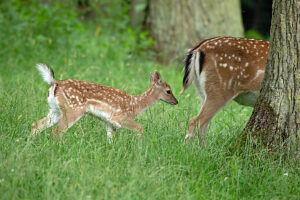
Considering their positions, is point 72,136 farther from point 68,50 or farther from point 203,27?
point 203,27

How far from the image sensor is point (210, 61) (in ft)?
18.9

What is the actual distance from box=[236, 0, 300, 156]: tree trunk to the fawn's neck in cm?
147

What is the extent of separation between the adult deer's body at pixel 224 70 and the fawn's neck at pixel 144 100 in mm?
508

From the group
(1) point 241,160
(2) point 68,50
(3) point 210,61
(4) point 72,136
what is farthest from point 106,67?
(1) point 241,160

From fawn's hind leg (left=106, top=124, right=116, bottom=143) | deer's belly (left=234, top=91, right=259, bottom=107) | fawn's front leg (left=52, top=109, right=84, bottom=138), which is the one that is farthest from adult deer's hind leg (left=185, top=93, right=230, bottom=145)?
fawn's front leg (left=52, top=109, right=84, bottom=138)

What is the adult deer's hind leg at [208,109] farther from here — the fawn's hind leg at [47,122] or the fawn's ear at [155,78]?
the fawn's hind leg at [47,122]

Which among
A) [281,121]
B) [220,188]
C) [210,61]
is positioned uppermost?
[210,61]

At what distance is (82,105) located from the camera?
5.46m

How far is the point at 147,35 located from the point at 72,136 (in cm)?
597

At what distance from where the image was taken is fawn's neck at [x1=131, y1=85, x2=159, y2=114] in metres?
5.96

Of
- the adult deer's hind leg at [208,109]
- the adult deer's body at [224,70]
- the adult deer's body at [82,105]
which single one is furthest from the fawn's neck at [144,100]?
the adult deer's hind leg at [208,109]

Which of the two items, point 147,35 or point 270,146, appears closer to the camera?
point 270,146

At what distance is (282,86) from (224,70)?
3.29ft

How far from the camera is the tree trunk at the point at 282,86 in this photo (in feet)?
15.6
